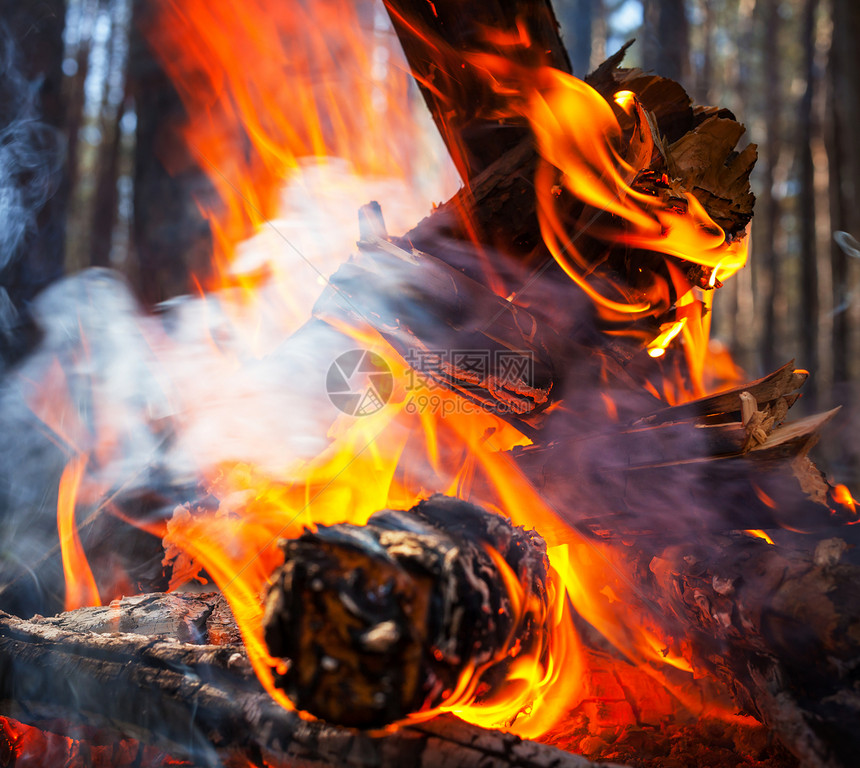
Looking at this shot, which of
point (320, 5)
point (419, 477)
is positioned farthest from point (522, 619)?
point (320, 5)

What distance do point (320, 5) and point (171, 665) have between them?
15.4ft

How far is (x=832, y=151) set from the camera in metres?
9.39

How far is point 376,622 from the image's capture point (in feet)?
3.43

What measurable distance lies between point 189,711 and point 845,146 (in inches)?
424

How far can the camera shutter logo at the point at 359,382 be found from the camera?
2412 millimetres

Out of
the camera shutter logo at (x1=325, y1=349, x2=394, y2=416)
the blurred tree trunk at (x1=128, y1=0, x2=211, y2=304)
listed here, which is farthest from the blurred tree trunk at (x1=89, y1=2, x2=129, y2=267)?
the camera shutter logo at (x1=325, y1=349, x2=394, y2=416)

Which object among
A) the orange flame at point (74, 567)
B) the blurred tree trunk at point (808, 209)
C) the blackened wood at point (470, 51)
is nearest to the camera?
the blackened wood at point (470, 51)

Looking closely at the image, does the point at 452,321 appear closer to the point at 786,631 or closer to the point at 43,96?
the point at 786,631

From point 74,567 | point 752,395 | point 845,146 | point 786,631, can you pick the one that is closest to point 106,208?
point 74,567

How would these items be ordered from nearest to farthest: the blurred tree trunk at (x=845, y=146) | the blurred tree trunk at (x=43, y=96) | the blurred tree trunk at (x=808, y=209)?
the blurred tree trunk at (x=43, y=96), the blurred tree trunk at (x=845, y=146), the blurred tree trunk at (x=808, y=209)

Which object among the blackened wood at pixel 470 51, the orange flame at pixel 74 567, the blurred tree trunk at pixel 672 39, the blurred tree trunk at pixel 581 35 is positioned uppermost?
the blurred tree trunk at pixel 581 35

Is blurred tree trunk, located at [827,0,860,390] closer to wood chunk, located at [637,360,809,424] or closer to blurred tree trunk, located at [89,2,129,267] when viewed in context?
wood chunk, located at [637,360,809,424]

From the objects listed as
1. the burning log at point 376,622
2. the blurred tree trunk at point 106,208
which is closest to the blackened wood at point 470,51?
the burning log at point 376,622

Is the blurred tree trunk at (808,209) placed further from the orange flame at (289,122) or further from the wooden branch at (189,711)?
the wooden branch at (189,711)
